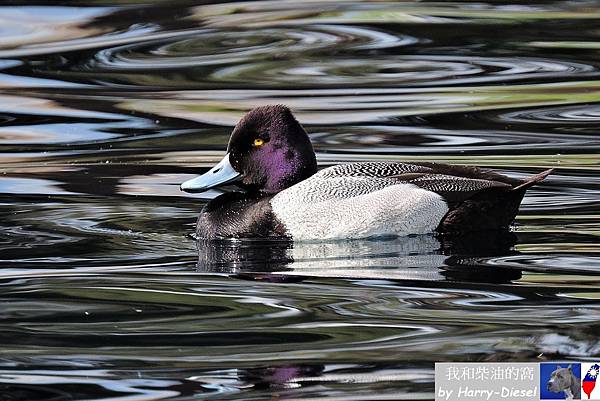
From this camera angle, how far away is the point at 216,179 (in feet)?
28.5

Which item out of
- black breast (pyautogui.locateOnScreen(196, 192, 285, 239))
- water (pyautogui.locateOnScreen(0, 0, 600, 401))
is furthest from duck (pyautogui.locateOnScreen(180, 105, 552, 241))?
water (pyautogui.locateOnScreen(0, 0, 600, 401))

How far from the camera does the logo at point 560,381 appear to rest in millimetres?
5051

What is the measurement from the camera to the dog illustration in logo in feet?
16.6

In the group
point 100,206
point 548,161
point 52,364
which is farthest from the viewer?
point 548,161

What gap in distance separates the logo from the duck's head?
137 inches

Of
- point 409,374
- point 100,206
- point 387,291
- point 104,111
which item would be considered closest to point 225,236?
point 100,206

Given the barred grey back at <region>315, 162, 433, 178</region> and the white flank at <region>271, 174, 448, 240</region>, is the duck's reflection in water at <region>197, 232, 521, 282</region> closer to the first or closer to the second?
the white flank at <region>271, 174, 448, 240</region>

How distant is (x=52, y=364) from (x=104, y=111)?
6877 mm

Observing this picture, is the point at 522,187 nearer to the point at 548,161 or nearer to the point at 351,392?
the point at 548,161

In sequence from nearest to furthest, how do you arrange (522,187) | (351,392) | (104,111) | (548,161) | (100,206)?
(351,392) → (522,187) → (100,206) → (548,161) → (104,111)

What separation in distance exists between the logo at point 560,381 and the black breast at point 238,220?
3067mm

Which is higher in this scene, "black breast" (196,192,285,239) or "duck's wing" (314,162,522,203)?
"duck's wing" (314,162,522,203)

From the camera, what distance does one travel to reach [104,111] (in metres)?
12.3

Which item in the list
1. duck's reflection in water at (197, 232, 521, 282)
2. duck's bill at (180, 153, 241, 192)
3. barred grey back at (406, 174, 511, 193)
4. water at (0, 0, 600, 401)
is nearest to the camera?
water at (0, 0, 600, 401)
